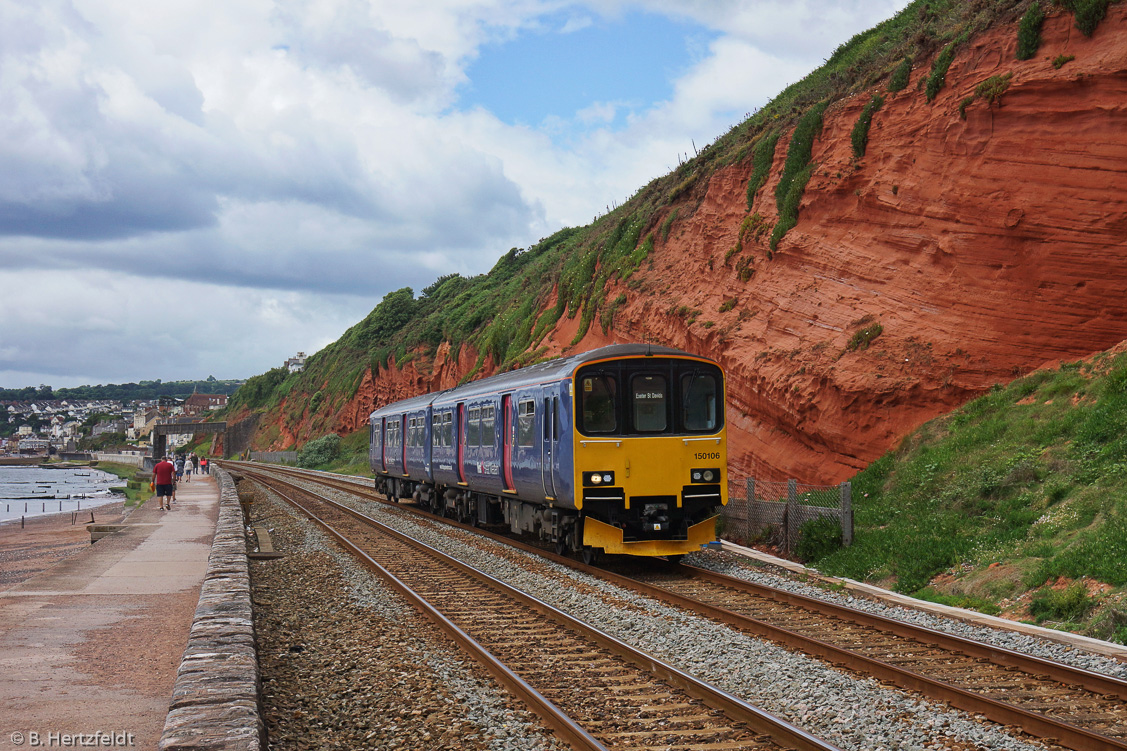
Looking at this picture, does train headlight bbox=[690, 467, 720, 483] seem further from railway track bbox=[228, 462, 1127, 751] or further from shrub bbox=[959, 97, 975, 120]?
shrub bbox=[959, 97, 975, 120]

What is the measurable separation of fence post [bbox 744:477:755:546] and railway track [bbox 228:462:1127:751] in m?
4.27

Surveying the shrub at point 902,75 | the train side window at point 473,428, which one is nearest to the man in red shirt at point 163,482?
the train side window at point 473,428

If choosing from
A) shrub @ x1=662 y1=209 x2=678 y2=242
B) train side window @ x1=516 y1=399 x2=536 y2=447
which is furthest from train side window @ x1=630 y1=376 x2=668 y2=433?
shrub @ x1=662 y1=209 x2=678 y2=242

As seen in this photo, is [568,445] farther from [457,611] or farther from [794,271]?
[794,271]

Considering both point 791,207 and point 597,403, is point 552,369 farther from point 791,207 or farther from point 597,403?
point 791,207

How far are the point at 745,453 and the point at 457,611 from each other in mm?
11950

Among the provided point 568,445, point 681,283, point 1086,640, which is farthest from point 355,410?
point 1086,640

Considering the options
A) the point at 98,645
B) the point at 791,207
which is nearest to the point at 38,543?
the point at 791,207

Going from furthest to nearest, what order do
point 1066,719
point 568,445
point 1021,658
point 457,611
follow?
point 568,445
point 457,611
point 1021,658
point 1066,719

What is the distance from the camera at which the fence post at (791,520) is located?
1469cm

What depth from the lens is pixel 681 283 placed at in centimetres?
2758

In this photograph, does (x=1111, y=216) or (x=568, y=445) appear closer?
(x=568, y=445)

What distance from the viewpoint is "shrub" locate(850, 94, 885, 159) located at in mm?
21531

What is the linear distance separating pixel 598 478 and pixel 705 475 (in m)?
1.71
